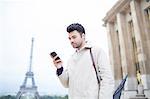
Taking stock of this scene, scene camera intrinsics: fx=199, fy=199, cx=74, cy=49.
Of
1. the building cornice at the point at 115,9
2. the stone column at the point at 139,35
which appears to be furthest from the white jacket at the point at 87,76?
the building cornice at the point at 115,9

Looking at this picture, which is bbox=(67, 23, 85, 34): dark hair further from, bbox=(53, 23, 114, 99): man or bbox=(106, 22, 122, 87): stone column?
bbox=(106, 22, 122, 87): stone column

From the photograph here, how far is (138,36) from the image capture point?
1359 cm

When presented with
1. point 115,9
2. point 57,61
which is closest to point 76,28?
point 57,61

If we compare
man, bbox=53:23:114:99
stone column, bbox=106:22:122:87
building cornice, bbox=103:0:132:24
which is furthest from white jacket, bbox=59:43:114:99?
stone column, bbox=106:22:122:87

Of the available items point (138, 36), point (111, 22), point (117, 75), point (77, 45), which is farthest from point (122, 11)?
point (77, 45)

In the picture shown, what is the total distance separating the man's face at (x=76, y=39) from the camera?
5.08 ft

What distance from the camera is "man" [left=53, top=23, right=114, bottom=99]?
1.40m

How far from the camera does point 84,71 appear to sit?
1491 millimetres

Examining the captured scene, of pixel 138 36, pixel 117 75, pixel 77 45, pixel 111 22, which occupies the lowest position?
pixel 117 75

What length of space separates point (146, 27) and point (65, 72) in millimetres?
13127

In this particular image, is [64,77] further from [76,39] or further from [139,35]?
[139,35]

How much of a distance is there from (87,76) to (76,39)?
30 centimetres

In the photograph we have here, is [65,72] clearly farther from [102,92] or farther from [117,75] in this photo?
[117,75]

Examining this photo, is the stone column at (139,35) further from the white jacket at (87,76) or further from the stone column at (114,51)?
the white jacket at (87,76)
